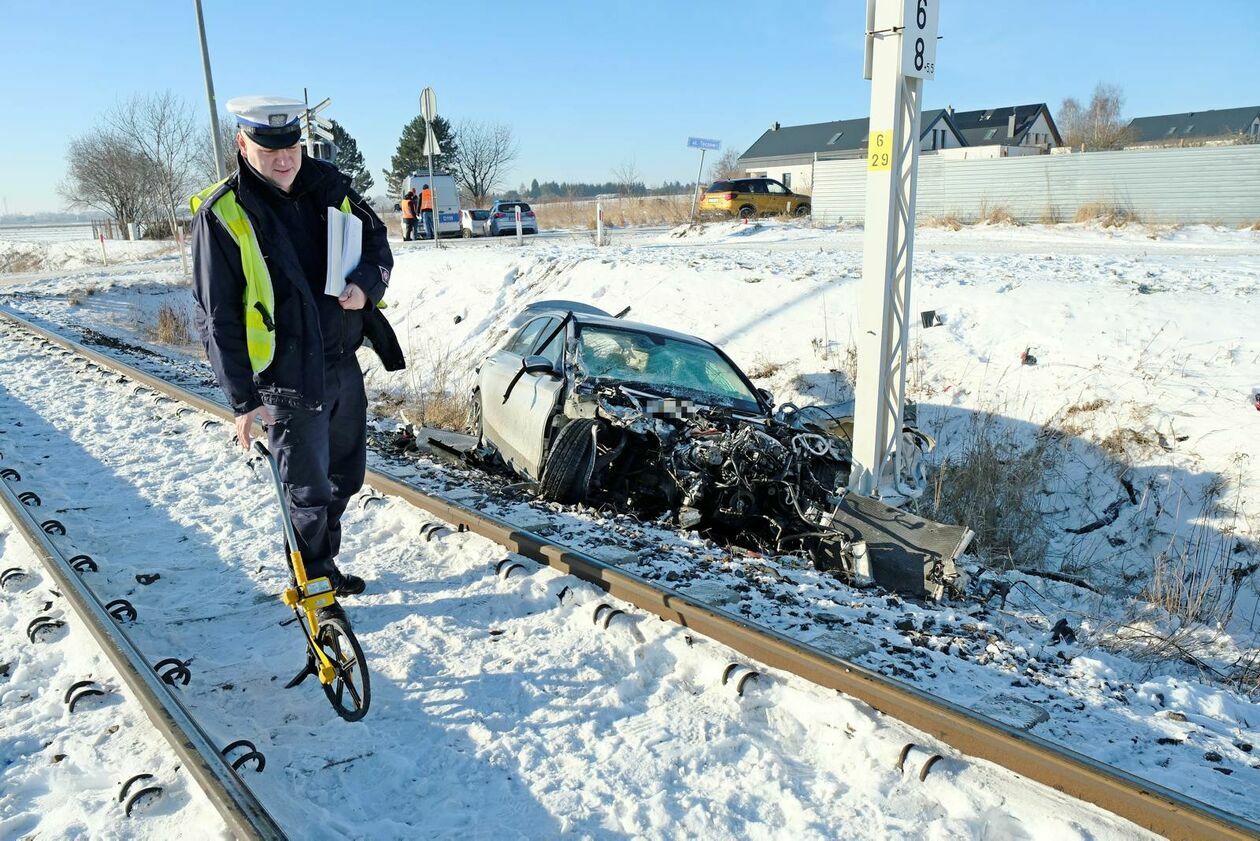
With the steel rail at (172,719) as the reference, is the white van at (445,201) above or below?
above

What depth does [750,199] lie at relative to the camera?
29.2m

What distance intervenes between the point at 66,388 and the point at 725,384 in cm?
758

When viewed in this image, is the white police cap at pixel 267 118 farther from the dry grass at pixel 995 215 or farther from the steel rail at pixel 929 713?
the dry grass at pixel 995 215

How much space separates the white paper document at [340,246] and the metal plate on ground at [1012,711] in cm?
285

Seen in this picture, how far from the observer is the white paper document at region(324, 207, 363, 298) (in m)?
3.23

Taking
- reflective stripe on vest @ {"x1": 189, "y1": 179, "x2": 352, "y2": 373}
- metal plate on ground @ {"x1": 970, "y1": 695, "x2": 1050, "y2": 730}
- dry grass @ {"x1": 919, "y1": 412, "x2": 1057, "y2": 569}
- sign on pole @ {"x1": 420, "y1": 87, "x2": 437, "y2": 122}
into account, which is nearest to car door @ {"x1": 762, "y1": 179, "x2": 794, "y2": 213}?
sign on pole @ {"x1": 420, "y1": 87, "x2": 437, "y2": 122}

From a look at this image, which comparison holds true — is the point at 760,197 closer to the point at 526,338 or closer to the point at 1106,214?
the point at 1106,214

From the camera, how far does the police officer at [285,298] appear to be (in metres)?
3.07

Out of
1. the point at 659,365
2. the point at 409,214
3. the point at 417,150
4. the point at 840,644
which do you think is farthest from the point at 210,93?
A: the point at 417,150

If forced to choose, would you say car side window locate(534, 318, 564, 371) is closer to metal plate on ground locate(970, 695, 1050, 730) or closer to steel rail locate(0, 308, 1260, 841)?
steel rail locate(0, 308, 1260, 841)

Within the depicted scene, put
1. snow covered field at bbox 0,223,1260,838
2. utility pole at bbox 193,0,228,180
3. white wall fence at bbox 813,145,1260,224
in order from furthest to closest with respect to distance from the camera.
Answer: white wall fence at bbox 813,145,1260,224
utility pole at bbox 193,0,228,180
snow covered field at bbox 0,223,1260,838

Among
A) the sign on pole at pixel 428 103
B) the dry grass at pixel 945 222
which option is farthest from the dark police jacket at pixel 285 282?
the dry grass at pixel 945 222

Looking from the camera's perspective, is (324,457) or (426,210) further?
(426,210)

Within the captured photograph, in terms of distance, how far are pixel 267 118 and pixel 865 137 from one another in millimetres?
60852
